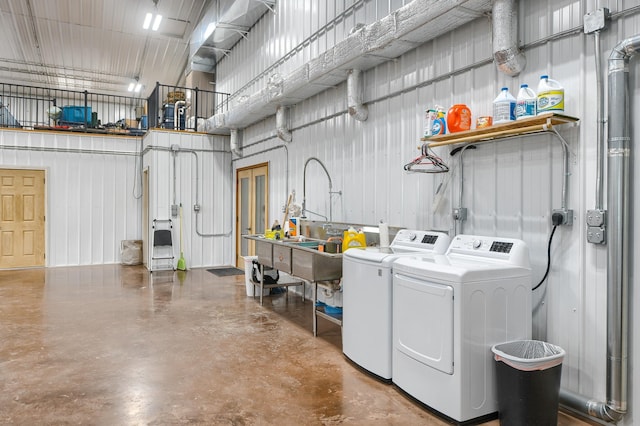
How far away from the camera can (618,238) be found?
2463mm

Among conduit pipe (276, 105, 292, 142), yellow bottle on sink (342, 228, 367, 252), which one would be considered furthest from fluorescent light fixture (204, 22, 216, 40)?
yellow bottle on sink (342, 228, 367, 252)

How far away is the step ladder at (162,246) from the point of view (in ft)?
27.3

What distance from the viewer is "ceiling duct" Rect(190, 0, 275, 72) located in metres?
6.95

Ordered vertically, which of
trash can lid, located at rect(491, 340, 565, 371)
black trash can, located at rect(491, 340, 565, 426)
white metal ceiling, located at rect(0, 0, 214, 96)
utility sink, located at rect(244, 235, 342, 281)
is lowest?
black trash can, located at rect(491, 340, 565, 426)

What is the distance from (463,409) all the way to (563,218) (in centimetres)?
133

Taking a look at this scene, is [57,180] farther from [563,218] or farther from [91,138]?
[563,218]

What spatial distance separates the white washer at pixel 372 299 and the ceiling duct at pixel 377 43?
66.8 inches

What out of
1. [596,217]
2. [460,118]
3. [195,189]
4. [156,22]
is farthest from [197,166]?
[596,217]

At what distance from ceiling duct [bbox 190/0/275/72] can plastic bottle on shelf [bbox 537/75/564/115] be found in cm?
523

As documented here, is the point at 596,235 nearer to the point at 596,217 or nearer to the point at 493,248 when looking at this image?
the point at 596,217

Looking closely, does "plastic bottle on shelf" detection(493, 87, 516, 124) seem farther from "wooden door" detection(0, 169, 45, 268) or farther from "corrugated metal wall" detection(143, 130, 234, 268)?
"wooden door" detection(0, 169, 45, 268)

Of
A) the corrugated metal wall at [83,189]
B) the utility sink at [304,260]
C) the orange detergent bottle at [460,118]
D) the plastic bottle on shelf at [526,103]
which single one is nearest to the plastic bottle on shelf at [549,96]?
the plastic bottle on shelf at [526,103]

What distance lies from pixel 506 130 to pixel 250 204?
5.99 metres

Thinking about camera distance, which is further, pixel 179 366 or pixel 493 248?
pixel 179 366
